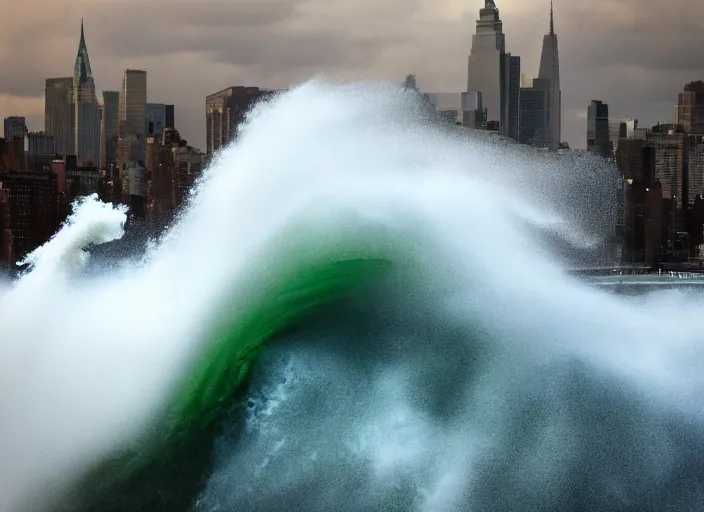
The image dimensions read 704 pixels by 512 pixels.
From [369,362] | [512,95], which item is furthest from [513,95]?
[369,362]

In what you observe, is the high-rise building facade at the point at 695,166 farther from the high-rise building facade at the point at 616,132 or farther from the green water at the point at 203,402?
the green water at the point at 203,402

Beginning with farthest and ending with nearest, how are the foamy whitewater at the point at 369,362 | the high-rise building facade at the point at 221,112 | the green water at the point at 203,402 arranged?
the high-rise building facade at the point at 221,112 < the foamy whitewater at the point at 369,362 < the green water at the point at 203,402

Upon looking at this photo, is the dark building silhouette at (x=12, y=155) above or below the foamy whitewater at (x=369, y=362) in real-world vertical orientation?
above

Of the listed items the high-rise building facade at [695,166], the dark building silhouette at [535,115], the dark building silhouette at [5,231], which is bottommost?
the dark building silhouette at [5,231]

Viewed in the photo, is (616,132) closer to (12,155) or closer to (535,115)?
(535,115)

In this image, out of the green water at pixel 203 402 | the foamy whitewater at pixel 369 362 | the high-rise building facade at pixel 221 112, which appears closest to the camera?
the green water at pixel 203 402

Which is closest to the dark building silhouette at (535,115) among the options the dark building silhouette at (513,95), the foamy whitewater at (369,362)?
the dark building silhouette at (513,95)

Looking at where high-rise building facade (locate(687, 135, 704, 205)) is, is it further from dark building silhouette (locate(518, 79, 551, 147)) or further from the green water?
the green water
